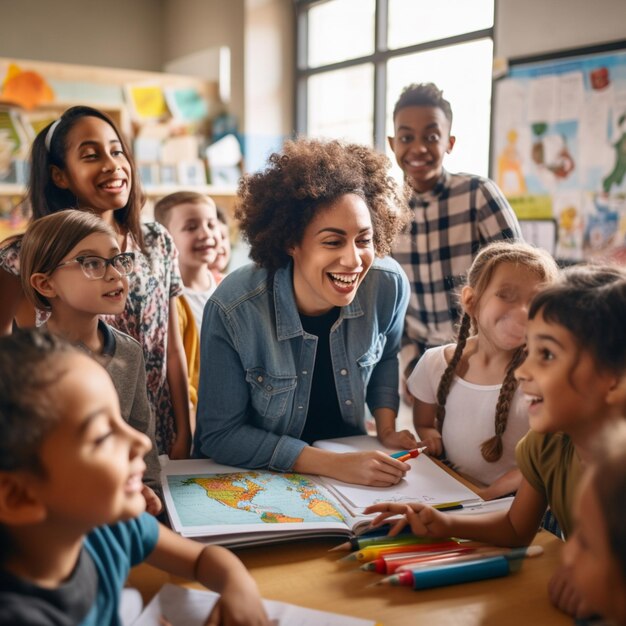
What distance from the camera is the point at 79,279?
1480 mm

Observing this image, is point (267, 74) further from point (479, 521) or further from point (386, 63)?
point (479, 521)

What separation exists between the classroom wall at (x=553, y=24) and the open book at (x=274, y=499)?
2.32 meters

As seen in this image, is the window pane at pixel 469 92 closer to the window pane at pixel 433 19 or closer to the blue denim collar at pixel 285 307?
the window pane at pixel 433 19

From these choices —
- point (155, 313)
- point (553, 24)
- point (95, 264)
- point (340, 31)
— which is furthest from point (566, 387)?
point (340, 31)

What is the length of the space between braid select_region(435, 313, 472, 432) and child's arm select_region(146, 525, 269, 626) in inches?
29.8

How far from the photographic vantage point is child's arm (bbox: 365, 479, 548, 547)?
1116 millimetres

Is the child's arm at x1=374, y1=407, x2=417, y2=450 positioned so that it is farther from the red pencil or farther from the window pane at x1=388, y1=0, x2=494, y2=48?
the window pane at x1=388, y1=0, x2=494, y2=48

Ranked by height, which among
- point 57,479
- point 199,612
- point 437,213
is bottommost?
point 199,612

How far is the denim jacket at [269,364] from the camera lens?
1461mm

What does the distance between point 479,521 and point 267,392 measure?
579 millimetres

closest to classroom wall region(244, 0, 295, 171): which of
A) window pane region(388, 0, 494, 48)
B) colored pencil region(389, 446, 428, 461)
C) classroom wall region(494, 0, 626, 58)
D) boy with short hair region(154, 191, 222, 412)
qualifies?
window pane region(388, 0, 494, 48)

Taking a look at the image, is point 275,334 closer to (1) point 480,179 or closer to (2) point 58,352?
(2) point 58,352

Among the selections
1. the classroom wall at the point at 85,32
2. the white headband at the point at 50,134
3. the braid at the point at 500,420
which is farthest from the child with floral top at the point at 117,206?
the classroom wall at the point at 85,32

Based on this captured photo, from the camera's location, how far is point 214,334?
1545 mm
